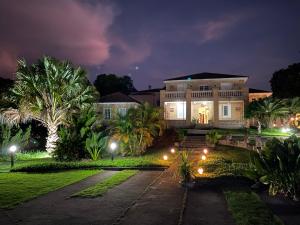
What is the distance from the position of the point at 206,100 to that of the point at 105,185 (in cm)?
2375

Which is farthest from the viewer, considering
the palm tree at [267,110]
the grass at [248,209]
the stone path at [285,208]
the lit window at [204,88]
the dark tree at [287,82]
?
the lit window at [204,88]

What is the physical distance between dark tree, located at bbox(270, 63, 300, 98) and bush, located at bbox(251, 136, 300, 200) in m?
23.5

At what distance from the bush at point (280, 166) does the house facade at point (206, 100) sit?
2277 cm

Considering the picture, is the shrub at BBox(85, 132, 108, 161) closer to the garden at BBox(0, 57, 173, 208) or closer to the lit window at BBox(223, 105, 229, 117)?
the garden at BBox(0, 57, 173, 208)

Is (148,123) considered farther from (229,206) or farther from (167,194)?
(229,206)

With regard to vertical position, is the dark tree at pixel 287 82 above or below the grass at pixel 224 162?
above

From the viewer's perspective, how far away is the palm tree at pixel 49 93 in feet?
73.8

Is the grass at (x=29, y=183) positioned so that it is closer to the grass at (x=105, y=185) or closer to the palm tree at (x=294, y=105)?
the grass at (x=105, y=185)

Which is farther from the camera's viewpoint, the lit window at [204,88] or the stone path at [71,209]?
the lit window at [204,88]

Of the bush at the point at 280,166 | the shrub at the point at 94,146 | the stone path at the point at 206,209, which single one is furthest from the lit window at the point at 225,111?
the stone path at the point at 206,209

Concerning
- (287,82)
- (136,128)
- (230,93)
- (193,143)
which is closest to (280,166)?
(136,128)

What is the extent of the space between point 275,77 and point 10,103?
91.5 feet

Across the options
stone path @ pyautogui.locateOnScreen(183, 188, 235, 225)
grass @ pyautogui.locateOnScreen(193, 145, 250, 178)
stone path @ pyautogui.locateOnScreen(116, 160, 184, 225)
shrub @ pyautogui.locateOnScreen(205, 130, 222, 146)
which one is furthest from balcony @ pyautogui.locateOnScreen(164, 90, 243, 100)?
stone path @ pyautogui.locateOnScreen(183, 188, 235, 225)

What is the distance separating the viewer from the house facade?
33.2m
